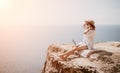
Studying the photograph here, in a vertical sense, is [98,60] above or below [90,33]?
below

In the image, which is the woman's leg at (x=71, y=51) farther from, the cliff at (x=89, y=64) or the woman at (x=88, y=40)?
the cliff at (x=89, y=64)

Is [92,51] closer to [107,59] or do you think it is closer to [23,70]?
[107,59]

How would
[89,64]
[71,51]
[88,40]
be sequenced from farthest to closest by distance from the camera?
[88,40] → [71,51] → [89,64]

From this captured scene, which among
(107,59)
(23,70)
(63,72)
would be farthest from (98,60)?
(23,70)

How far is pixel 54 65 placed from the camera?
8.94 m

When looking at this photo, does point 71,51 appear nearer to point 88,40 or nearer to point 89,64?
point 88,40

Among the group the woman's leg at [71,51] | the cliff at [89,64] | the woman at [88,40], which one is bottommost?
the cliff at [89,64]

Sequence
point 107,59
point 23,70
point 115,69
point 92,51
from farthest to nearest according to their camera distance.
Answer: point 23,70 < point 92,51 < point 107,59 < point 115,69

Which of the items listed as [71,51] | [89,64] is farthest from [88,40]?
[89,64]

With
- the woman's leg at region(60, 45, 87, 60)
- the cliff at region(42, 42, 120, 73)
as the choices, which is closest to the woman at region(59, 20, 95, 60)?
the woman's leg at region(60, 45, 87, 60)

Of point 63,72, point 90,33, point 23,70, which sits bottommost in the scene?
point 23,70

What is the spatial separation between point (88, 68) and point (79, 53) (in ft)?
5.01

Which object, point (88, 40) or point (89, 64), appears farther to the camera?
point (88, 40)

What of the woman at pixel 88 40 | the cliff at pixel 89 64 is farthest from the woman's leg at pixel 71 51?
the cliff at pixel 89 64
